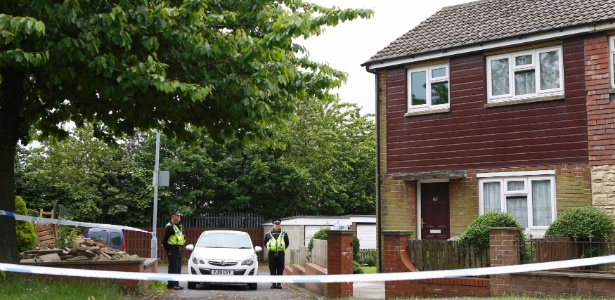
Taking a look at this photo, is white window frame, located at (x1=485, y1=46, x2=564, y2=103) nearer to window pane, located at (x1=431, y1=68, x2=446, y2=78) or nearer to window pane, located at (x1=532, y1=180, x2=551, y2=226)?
window pane, located at (x1=431, y1=68, x2=446, y2=78)

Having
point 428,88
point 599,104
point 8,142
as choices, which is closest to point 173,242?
point 8,142

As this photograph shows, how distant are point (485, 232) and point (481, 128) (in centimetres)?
442

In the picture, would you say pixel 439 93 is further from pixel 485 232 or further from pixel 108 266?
pixel 108 266

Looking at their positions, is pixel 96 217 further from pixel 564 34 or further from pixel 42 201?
pixel 564 34

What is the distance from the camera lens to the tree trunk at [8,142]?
1207cm

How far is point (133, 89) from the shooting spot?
10.6 m

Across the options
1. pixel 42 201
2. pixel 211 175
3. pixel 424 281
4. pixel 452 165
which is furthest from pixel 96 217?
pixel 424 281

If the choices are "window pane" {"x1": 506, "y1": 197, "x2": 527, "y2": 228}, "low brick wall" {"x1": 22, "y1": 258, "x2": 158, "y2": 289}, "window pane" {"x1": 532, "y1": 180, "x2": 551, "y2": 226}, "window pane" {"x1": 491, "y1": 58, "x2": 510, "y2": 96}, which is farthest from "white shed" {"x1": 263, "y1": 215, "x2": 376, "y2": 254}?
"low brick wall" {"x1": 22, "y1": 258, "x2": 158, "y2": 289}

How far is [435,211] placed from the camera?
19094mm

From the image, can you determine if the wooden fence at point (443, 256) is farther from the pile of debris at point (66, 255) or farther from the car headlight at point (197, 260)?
the pile of debris at point (66, 255)

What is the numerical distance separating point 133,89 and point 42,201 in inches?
977

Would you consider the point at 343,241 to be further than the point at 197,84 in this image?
Yes

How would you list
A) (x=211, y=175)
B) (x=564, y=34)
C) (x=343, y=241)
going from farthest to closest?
(x=211, y=175), (x=564, y=34), (x=343, y=241)

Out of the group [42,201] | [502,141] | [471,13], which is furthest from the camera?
[42,201]
